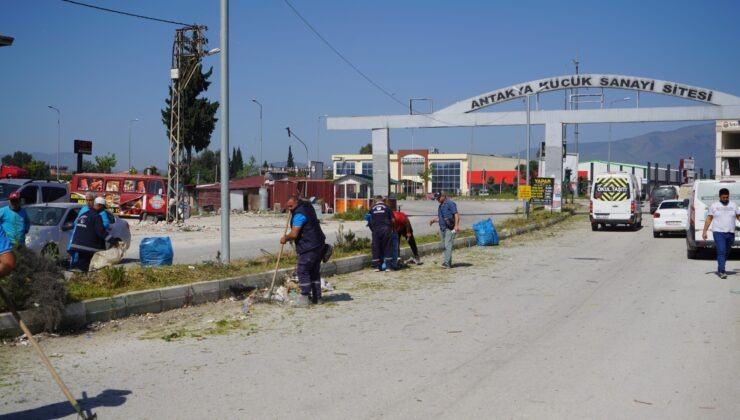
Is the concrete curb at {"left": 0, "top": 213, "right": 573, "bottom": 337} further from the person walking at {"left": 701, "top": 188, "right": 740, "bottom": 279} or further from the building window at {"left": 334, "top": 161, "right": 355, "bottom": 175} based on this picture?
the building window at {"left": 334, "top": 161, "right": 355, "bottom": 175}

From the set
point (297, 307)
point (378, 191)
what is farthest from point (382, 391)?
point (378, 191)

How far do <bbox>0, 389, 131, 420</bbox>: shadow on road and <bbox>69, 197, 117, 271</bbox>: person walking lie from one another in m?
6.53

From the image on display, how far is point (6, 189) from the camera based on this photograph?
2092cm

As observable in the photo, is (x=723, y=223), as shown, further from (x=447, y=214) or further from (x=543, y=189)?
(x=543, y=189)

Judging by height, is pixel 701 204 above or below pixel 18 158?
below

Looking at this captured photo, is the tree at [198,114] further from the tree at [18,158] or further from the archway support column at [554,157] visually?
the tree at [18,158]

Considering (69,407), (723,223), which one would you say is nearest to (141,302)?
(69,407)

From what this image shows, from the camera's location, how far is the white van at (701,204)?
60.0 feet

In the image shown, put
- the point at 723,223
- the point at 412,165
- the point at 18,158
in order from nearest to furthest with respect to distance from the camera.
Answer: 1. the point at 723,223
2. the point at 18,158
3. the point at 412,165

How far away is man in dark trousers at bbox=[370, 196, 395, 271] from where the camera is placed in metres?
15.2

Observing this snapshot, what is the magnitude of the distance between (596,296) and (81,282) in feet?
27.1

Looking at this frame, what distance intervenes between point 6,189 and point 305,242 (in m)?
14.1

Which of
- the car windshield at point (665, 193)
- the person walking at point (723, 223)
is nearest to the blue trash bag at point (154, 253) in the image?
the person walking at point (723, 223)

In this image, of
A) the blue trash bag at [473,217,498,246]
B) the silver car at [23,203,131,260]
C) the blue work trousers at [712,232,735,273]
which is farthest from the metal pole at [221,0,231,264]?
the blue trash bag at [473,217,498,246]
